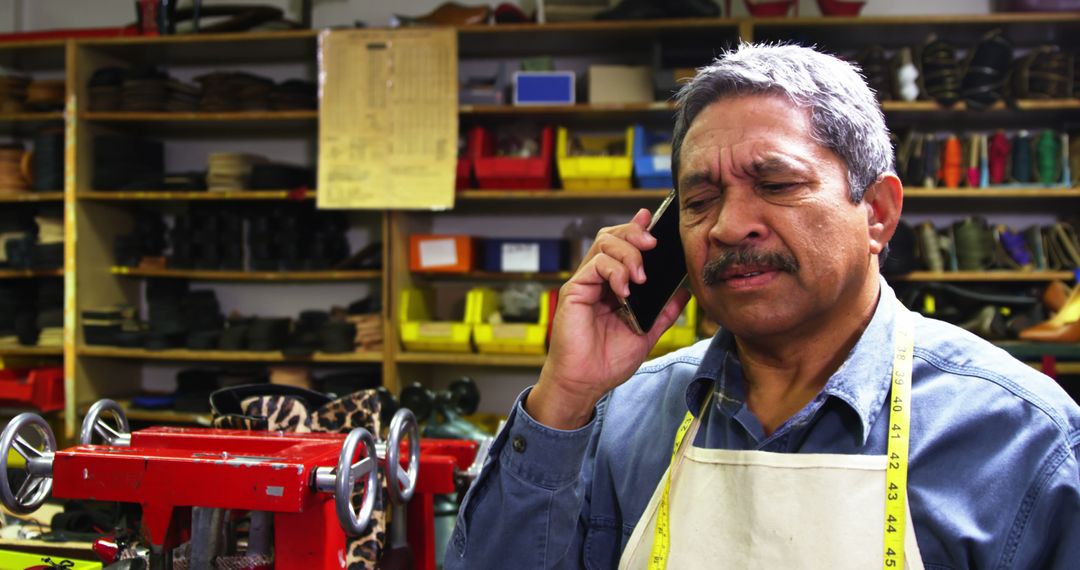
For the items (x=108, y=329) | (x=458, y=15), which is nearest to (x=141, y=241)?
(x=108, y=329)

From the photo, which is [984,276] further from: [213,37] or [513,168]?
[213,37]

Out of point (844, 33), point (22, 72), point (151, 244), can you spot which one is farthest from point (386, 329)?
point (22, 72)

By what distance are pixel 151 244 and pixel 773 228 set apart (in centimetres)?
430

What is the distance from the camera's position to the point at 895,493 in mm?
1039

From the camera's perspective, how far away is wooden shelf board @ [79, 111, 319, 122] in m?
4.25

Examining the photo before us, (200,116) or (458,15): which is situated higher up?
(458,15)

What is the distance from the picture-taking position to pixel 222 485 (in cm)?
139

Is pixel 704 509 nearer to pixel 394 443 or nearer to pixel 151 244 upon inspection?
pixel 394 443

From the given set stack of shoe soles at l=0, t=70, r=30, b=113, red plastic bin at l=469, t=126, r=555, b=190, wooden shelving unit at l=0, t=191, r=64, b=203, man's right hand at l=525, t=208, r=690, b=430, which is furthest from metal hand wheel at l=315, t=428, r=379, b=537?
stack of shoe soles at l=0, t=70, r=30, b=113

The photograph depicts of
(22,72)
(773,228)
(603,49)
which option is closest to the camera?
(773,228)

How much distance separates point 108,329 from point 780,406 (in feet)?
13.4

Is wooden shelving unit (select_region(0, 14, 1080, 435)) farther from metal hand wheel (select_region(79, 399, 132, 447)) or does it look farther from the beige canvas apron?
the beige canvas apron

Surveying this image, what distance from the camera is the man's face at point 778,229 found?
3.72ft

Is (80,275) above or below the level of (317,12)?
below
